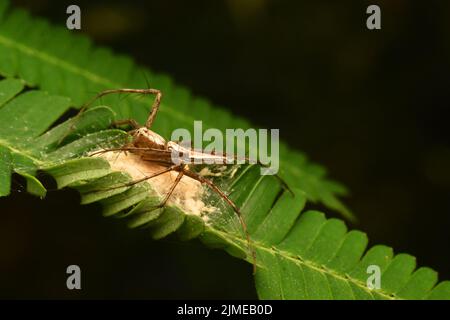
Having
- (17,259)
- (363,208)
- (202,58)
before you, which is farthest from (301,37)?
(17,259)

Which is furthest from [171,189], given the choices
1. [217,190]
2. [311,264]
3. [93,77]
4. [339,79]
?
[339,79]

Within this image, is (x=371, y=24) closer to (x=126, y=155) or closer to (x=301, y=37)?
(x=301, y=37)

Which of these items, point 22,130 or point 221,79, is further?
point 221,79

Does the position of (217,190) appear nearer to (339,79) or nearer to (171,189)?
(171,189)

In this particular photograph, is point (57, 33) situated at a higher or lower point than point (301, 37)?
lower

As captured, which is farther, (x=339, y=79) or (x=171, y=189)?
(x=339, y=79)

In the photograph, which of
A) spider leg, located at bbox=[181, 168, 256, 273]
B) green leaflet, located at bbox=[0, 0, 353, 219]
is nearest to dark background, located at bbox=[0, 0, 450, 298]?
green leaflet, located at bbox=[0, 0, 353, 219]

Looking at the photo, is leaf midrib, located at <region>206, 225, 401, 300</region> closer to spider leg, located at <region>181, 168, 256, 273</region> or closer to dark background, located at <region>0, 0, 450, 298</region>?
spider leg, located at <region>181, 168, 256, 273</region>

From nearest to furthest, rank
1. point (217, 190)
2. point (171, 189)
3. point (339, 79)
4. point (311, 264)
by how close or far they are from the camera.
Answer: point (171, 189) → point (311, 264) → point (217, 190) → point (339, 79)
